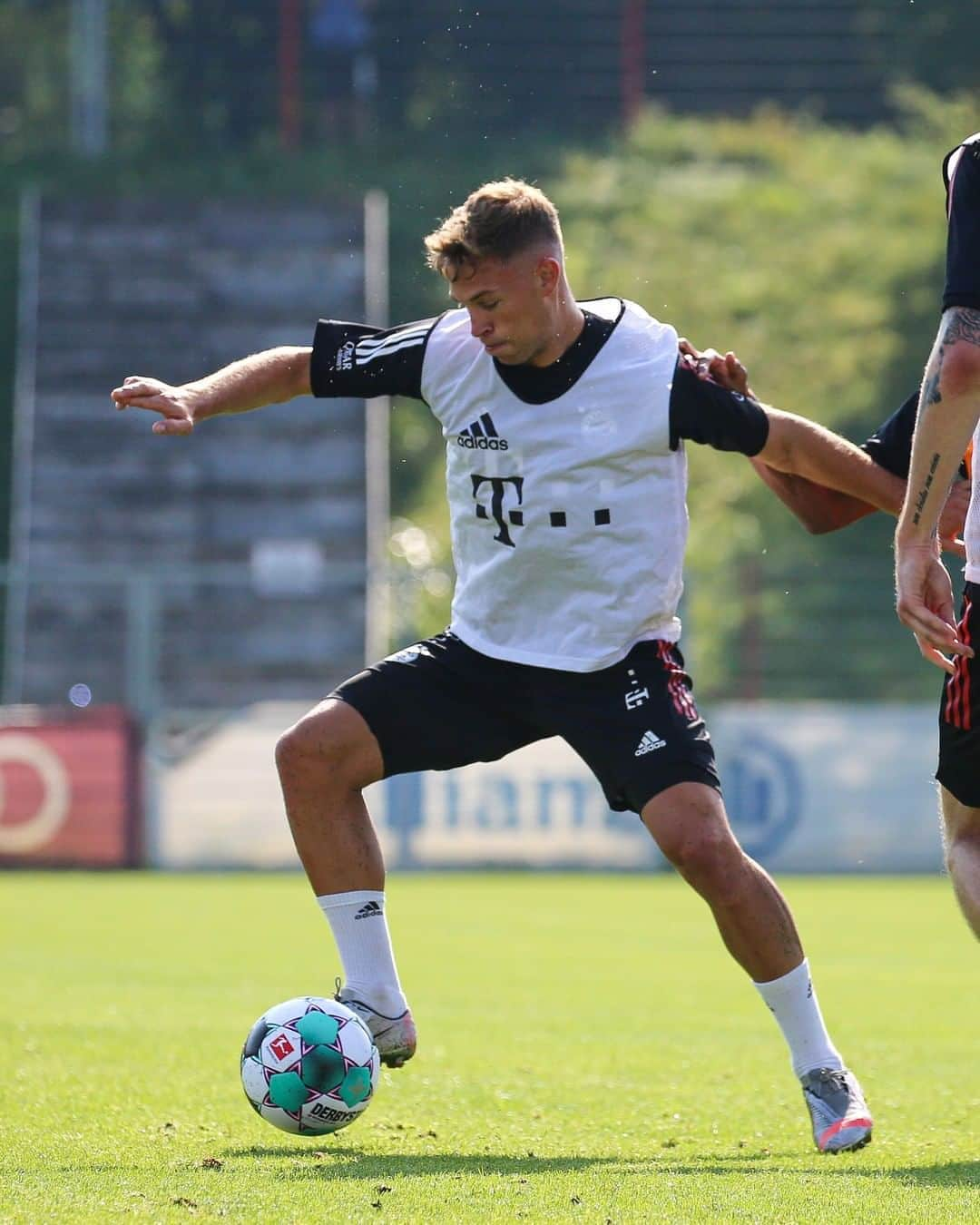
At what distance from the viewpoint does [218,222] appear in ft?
106

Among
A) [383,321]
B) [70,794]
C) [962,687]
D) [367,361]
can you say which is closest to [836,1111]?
[962,687]

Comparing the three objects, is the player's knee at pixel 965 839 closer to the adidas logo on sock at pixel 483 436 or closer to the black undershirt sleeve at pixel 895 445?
the black undershirt sleeve at pixel 895 445

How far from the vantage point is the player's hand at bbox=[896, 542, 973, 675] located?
4828mm

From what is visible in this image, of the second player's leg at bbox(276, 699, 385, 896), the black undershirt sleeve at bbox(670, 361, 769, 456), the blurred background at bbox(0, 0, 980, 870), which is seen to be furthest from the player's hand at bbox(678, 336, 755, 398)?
the blurred background at bbox(0, 0, 980, 870)

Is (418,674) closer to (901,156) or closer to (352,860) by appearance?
(352,860)

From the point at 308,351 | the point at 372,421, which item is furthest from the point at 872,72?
the point at 308,351

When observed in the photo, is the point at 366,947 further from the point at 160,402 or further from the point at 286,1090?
the point at 160,402

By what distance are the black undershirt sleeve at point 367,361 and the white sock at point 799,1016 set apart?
189cm

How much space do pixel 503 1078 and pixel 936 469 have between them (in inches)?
106

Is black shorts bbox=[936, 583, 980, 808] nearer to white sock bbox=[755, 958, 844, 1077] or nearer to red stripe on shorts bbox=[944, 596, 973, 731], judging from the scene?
red stripe on shorts bbox=[944, 596, 973, 731]

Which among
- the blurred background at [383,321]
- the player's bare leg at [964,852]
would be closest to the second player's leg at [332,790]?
the player's bare leg at [964,852]

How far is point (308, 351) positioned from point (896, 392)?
23.9 meters

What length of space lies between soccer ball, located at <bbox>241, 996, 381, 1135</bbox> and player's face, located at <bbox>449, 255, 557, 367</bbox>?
1.80m

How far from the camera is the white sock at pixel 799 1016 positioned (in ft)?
18.3
